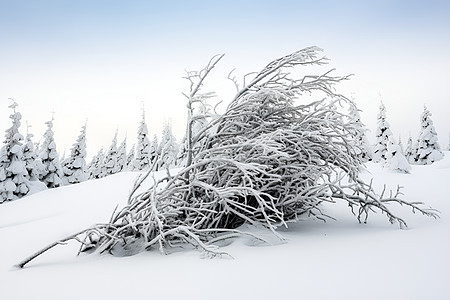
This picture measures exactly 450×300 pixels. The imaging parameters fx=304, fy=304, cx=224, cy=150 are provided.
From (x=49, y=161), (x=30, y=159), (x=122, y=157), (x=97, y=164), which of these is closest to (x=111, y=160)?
(x=122, y=157)

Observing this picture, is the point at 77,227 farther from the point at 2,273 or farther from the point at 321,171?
the point at 321,171

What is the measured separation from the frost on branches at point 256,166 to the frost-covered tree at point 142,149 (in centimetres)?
3640

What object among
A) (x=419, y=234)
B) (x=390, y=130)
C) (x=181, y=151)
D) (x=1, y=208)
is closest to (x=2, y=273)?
(x=181, y=151)

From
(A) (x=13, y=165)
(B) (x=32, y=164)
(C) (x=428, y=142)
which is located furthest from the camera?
(C) (x=428, y=142)

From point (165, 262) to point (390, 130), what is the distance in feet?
112

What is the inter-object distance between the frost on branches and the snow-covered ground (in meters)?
0.33

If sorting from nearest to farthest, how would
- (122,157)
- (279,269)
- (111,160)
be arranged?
(279,269) → (111,160) → (122,157)

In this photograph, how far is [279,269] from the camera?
2492 millimetres

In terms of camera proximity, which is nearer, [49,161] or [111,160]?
[49,161]

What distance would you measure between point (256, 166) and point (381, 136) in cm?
3367

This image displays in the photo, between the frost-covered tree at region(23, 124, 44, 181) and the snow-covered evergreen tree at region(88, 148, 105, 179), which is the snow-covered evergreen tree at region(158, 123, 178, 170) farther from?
the snow-covered evergreen tree at region(88, 148, 105, 179)

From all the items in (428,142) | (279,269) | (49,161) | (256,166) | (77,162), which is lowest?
(77,162)

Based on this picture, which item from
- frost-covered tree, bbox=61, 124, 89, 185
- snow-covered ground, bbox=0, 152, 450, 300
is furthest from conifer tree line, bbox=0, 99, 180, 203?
snow-covered ground, bbox=0, 152, 450, 300

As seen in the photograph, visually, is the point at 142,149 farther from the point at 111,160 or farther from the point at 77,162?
the point at 77,162
